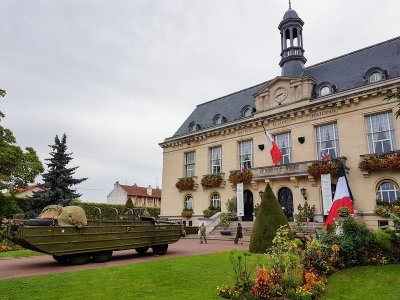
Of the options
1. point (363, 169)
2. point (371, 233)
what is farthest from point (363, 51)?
point (371, 233)

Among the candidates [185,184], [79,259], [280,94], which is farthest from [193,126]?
[79,259]

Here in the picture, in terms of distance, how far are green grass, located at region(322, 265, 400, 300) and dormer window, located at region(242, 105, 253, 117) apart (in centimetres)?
2362

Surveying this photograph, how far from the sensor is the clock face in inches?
1106

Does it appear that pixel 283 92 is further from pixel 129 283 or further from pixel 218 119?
pixel 129 283

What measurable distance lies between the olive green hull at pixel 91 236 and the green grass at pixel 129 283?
2.14m

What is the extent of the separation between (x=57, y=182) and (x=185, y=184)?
1317 centimetres

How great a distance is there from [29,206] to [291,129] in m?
24.6

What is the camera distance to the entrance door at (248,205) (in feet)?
95.2

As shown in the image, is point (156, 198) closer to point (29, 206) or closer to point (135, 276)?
point (29, 206)

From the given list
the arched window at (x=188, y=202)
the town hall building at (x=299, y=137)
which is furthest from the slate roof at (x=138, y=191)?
the arched window at (x=188, y=202)

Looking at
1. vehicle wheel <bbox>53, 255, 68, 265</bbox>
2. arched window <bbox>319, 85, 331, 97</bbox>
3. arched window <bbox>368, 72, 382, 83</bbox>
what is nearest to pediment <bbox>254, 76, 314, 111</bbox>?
arched window <bbox>319, 85, 331, 97</bbox>

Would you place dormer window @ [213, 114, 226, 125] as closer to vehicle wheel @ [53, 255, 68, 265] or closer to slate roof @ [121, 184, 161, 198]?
vehicle wheel @ [53, 255, 68, 265]

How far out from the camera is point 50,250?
34.8 ft

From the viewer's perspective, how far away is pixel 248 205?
2930 cm
